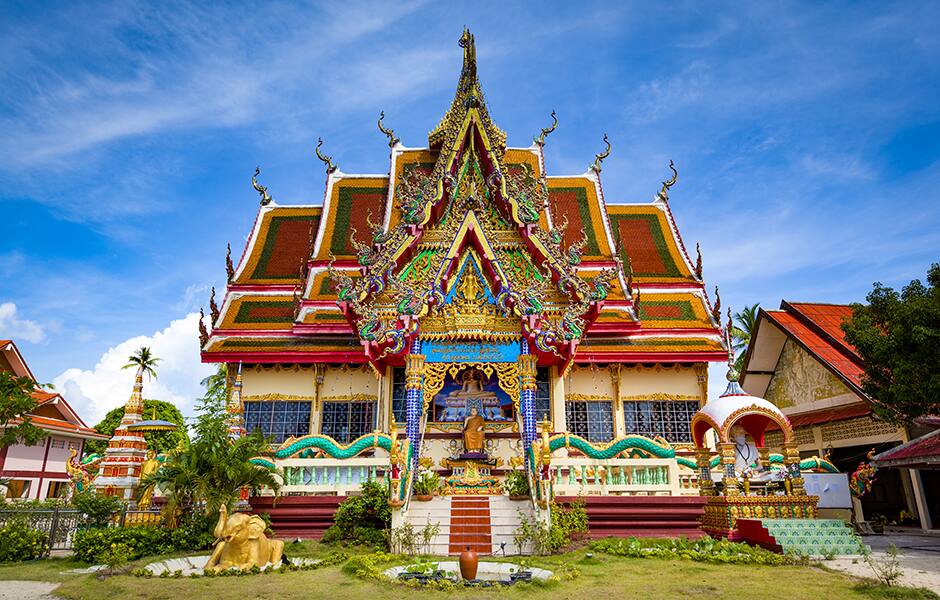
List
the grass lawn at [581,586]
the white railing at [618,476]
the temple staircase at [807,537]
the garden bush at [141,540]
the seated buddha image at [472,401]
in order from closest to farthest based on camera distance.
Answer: the grass lawn at [581,586] < the garden bush at [141,540] < the temple staircase at [807,537] < the white railing at [618,476] < the seated buddha image at [472,401]

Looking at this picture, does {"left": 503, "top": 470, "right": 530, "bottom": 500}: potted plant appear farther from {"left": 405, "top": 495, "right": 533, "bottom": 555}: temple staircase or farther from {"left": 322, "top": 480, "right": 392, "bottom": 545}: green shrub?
{"left": 322, "top": 480, "right": 392, "bottom": 545}: green shrub

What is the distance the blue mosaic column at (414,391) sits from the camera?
1130 cm

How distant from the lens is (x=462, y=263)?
41.3ft

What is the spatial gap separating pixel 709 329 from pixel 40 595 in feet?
49.0

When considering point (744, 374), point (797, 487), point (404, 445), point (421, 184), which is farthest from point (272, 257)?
point (744, 374)

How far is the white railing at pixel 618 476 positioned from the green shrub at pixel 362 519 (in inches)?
118

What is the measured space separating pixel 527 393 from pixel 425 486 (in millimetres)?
2579

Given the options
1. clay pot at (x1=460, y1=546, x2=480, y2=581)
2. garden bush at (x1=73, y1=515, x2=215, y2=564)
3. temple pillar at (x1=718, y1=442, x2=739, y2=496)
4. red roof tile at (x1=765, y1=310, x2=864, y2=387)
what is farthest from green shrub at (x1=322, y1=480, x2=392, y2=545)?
red roof tile at (x1=765, y1=310, x2=864, y2=387)

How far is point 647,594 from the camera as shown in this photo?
6.45 metres

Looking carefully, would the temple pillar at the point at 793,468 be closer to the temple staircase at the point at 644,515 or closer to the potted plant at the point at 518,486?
the temple staircase at the point at 644,515

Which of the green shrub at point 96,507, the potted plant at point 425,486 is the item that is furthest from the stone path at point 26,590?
the potted plant at point 425,486

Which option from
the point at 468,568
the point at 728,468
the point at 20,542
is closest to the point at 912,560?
the point at 728,468

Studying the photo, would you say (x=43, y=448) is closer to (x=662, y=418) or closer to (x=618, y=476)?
(x=662, y=418)

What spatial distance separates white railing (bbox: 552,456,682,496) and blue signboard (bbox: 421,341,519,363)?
7.38 ft
